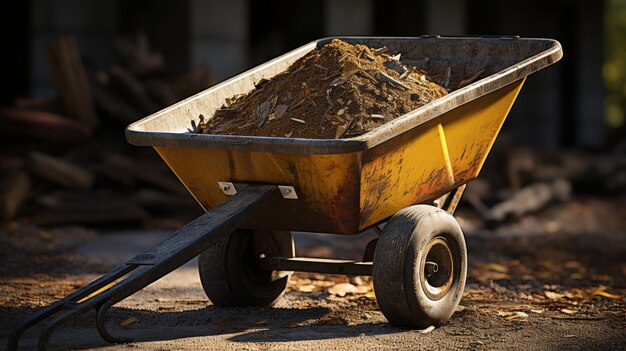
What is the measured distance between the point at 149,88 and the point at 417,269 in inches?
222

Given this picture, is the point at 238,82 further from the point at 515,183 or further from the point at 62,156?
the point at 515,183

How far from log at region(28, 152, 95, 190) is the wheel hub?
460cm

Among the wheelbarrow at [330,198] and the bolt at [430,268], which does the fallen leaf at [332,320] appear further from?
the bolt at [430,268]

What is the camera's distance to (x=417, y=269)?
17.3 feet

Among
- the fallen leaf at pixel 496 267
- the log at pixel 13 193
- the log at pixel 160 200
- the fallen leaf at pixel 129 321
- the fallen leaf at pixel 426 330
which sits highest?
the fallen leaf at pixel 426 330

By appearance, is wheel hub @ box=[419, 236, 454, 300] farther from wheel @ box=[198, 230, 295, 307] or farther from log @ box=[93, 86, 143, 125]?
log @ box=[93, 86, 143, 125]

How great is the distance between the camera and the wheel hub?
18.1ft

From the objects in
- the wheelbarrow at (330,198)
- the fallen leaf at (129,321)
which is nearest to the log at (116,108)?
the wheelbarrow at (330,198)

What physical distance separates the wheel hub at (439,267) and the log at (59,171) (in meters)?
4.60

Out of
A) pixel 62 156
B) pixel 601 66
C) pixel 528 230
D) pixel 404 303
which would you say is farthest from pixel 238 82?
pixel 601 66

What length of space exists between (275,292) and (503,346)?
162 cm

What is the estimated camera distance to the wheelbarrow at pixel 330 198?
16.3 ft

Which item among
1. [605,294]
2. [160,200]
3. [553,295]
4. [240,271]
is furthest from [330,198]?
[160,200]

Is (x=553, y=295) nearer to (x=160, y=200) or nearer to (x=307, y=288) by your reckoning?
(x=307, y=288)
